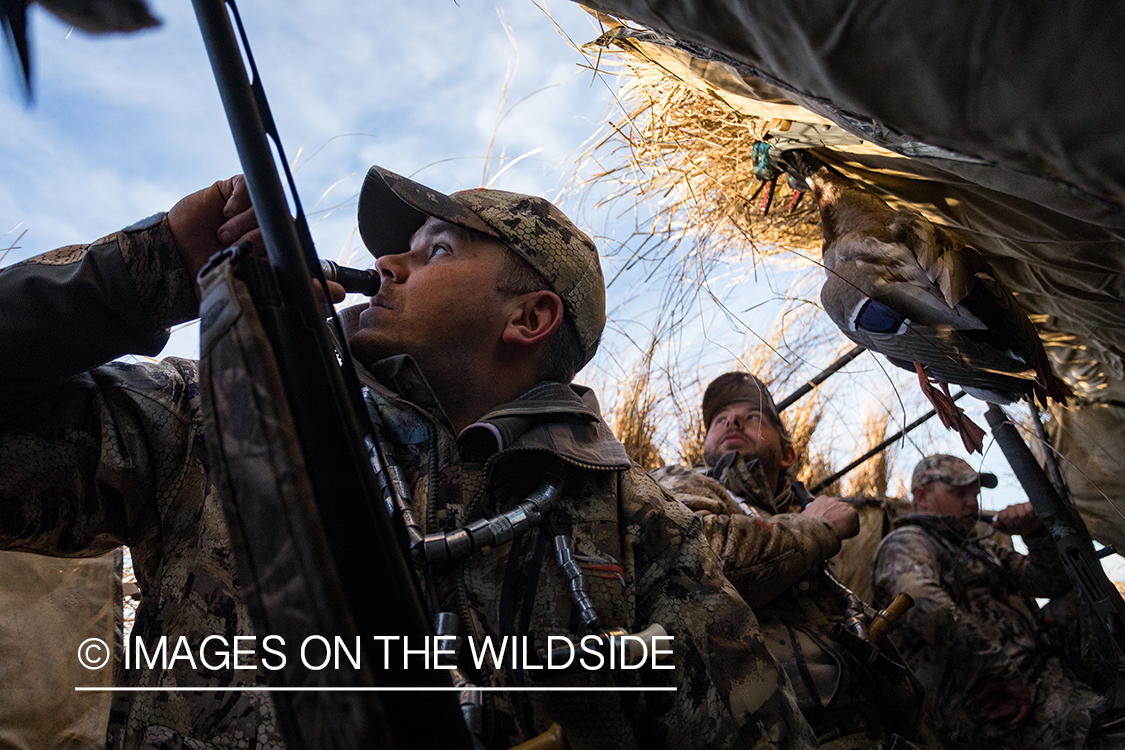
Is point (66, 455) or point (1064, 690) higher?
point (66, 455)

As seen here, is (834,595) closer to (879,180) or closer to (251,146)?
(879,180)

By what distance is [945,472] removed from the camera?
4273mm

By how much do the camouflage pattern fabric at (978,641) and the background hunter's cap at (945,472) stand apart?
43 centimetres

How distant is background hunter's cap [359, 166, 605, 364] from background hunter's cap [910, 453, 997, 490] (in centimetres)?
305

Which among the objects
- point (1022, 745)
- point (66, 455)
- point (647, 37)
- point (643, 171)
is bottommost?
point (1022, 745)

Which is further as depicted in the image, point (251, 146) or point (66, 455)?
point (66, 455)

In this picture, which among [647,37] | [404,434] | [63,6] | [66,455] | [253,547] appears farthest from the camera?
[647,37]

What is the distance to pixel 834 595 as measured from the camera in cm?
290

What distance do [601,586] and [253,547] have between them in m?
0.99

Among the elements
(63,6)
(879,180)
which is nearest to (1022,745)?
(879,180)

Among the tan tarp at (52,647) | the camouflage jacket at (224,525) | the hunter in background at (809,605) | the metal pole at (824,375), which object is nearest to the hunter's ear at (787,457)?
the metal pole at (824,375)

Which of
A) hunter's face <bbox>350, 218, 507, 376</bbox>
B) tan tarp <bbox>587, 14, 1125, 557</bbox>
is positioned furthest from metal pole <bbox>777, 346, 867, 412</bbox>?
hunter's face <bbox>350, 218, 507, 376</bbox>

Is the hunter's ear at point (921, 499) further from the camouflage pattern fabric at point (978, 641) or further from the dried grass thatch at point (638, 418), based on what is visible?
the dried grass thatch at point (638, 418)

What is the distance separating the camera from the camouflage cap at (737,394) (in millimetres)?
3768
